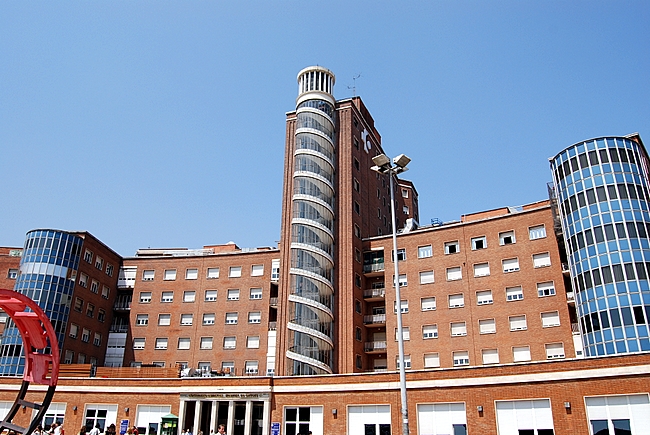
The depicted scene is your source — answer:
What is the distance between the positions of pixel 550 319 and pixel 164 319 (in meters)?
35.1

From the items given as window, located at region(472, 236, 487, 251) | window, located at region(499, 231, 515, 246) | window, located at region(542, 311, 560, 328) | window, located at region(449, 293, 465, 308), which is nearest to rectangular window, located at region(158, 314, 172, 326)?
window, located at region(449, 293, 465, 308)

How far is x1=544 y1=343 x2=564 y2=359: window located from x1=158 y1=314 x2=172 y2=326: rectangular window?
34135mm

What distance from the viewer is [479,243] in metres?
46.7

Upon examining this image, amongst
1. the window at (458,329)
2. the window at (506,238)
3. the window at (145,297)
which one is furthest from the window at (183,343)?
the window at (506,238)

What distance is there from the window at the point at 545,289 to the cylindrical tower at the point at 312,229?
16432mm

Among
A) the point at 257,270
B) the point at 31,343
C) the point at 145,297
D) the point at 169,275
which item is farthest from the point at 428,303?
the point at 31,343

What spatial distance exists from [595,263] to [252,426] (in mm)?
24670

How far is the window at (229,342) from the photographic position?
5206 centimetres

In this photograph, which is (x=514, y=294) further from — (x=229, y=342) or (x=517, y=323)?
(x=229, y=342)

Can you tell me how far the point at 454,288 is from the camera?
4603 centimetres

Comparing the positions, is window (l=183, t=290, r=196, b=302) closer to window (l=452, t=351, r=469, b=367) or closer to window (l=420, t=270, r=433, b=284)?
window (l=420, t=270, r=433, b=284)

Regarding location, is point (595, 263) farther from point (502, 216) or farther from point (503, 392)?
point (503, 392)

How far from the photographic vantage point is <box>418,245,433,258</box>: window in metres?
48.5

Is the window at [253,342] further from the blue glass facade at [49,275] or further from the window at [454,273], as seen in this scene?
the window at [454,273]
